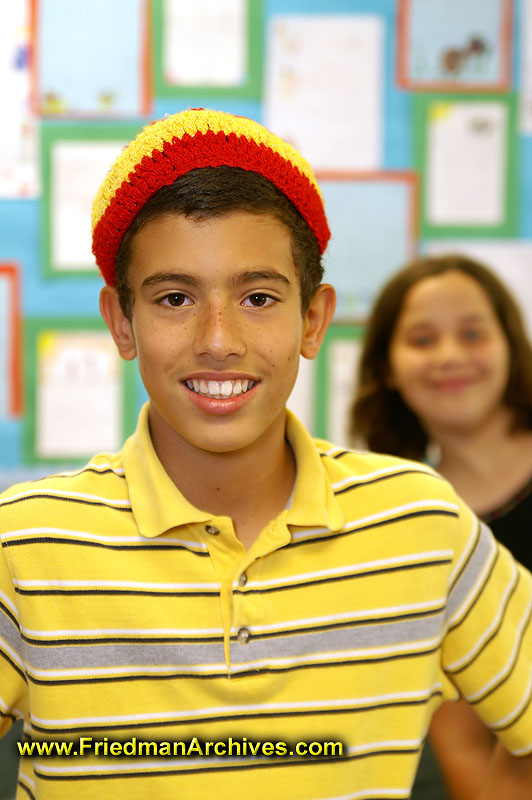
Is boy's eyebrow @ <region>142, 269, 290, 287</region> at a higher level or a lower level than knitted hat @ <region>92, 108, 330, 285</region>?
lower

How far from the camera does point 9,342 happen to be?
1757 mm

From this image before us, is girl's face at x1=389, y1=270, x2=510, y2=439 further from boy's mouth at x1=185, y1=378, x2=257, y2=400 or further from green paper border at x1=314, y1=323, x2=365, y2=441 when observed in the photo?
boy's mouth at x1=185, y1=378, x2=257, y2=400

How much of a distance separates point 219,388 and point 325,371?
40.9 inches

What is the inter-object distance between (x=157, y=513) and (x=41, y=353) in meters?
1.00

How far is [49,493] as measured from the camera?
877 mm

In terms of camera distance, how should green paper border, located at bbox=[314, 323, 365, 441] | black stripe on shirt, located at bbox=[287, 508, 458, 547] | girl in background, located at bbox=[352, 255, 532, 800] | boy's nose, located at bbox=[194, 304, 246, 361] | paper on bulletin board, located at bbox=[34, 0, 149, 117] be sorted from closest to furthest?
boy's nose, located at bbox=[194, 304, 246, 361] < black stripe on shirt, located at bbox=[287, 508, 458, 547] < girl in background, located at bbox=[352, 255, 532, 800] < paper on bulletin board, located at bbox=[34, 0, 149, 117] < green paper border, located at bbox=[314, 323, 365, 441]

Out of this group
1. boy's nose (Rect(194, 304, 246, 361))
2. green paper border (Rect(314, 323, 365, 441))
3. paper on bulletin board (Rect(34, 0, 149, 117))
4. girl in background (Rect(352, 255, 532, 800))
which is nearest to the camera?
boy's nose (Rect(194, 304, 246, 361))

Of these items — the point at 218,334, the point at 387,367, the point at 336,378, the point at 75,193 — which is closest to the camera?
the point at 218,334

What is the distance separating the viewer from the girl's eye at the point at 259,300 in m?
0.83

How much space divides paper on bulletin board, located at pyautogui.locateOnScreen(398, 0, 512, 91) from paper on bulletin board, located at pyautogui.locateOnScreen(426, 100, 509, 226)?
48 mm

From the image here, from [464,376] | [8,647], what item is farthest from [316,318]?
[464,376]

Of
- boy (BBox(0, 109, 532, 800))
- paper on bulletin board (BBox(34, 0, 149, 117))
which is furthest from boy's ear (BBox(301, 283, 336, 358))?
paper on bulletin board (BBox(34, 0, 149, 117))

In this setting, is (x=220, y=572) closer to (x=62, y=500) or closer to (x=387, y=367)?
(x=62, y=500)

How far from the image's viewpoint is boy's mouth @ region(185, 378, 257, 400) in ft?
2.67
